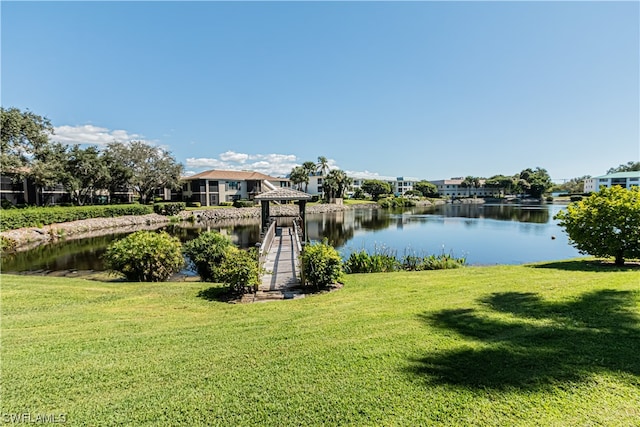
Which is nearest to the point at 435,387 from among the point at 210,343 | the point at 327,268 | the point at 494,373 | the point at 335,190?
the point at 494,373

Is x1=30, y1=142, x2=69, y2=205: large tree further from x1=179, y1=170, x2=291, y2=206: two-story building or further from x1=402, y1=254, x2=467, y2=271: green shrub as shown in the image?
x1=402, y1=254, x2=467, y2=271: green shrub

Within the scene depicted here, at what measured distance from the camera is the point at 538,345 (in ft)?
11.8

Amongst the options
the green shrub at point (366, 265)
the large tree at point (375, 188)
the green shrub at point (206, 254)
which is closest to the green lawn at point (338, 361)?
Answer: the green shrub at point (206, 254)

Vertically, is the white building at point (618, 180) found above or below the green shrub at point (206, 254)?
above

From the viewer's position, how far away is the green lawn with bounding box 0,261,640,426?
8.39ft

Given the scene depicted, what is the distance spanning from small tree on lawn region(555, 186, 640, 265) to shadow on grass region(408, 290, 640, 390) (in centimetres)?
521

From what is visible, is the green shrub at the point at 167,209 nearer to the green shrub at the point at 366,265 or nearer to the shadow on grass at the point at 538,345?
the green shrub at the point at 366,265

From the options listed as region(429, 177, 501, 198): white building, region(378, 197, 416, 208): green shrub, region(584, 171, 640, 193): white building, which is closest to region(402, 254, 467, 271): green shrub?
region(378, 197, 416, 208): green shrub

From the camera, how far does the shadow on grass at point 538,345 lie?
117 inches

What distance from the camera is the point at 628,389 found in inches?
105

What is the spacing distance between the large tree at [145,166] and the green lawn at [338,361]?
42.0m

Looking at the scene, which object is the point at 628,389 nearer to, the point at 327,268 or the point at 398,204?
the point at 327,268

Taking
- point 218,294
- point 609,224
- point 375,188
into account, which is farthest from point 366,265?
point 375,188

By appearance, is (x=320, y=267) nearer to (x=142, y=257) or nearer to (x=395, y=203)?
(x=142, y=257)
